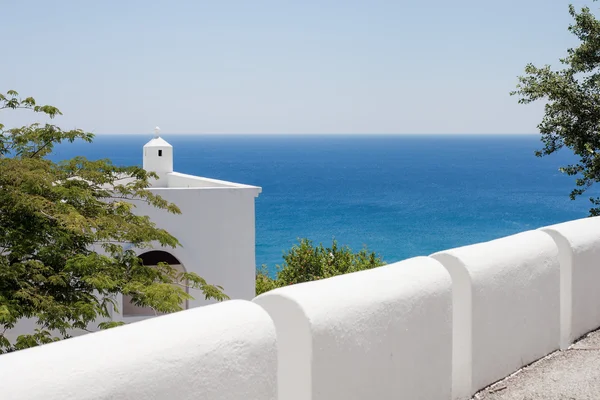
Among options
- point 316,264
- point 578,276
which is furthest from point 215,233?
point 578,276

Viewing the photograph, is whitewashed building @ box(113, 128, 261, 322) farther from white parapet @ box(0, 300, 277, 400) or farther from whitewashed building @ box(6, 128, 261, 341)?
white parapet @ box(0, 300, 277, 400)

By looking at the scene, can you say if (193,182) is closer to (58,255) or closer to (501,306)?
(58,255)

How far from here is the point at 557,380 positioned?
598cm

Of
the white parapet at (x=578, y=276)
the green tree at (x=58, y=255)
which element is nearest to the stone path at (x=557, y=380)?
the white parapet at (x=578, y=276)

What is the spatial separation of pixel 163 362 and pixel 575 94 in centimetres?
1233

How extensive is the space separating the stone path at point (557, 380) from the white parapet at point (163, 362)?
241cm

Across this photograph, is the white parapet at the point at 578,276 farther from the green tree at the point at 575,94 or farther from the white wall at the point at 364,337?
the green tree at the point at 575,94

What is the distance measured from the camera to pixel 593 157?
13414 millimetres

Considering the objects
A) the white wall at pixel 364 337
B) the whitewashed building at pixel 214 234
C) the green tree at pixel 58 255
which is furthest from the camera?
the whitewashed building at pixel 214 234

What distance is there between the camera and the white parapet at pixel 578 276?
6938mm

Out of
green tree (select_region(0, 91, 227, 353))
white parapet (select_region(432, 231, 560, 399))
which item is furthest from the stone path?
green tree (select_region(0, 91, 227, 353))

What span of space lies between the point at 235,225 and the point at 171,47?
13413 cm

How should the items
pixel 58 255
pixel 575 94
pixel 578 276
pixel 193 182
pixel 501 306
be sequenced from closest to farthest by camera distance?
pixel 501 306 → pixel 578 276 → pixel 58 255 → pixel 575 94 → pixel 193 182

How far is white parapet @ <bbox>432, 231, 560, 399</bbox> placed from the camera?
5.61 meters
